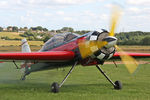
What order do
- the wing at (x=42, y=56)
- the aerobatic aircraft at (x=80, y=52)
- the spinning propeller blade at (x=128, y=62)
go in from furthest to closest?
the spinning propeller blade at (x=128, y=62)
the wing at (x=42, y=56)
the aerobatic aircraft at (x=80, y=52)

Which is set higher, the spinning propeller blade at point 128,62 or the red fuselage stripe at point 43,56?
the red fuselage stripe at point 43,56

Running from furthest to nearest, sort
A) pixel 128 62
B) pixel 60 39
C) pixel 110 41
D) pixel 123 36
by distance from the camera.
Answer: pixel 123 36 → pixel 60 39 → pixel 128 62 → pixel 110 41

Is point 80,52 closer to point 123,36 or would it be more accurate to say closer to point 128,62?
point 128,62

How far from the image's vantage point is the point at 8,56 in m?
9.45

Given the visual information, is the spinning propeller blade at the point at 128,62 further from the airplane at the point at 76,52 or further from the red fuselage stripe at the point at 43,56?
the red fuselage stripe at the point at 43,56

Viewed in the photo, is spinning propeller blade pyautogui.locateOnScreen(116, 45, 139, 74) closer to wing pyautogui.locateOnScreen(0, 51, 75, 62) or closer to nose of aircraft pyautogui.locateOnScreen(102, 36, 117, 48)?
nose of aircraft pyautogui.locateOnScreen(102, 36, 117, 48)

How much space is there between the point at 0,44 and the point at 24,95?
66.2 metres

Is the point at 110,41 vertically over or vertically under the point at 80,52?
over

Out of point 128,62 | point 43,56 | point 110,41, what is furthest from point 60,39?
point 128,62

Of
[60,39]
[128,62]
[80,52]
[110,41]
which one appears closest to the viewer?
[110,41]

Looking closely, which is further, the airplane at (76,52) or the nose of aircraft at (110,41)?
the airplane at (76,52)

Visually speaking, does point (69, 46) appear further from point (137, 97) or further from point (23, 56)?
point (137, 97)

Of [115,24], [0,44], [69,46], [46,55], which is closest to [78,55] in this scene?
[69,46]

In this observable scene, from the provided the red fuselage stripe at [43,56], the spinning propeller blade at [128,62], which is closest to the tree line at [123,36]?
the spinning propeller blade at [128,62]
